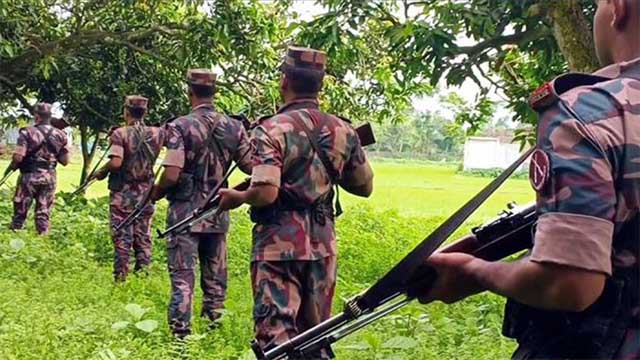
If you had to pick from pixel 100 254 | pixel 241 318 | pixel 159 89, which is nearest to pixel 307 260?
pixel 241 318

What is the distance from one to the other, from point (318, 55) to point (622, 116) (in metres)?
2.08

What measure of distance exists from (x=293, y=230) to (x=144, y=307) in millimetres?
2498

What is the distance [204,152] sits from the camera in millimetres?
4719

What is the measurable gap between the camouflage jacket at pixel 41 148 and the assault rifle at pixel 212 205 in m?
4.95

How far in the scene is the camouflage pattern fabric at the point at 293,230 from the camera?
3.27 metres

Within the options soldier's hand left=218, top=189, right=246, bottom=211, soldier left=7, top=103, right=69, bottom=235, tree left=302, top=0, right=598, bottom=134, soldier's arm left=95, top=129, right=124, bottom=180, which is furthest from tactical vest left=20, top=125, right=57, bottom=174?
soldier's hand left=218, top=189, right=246, bottom=211

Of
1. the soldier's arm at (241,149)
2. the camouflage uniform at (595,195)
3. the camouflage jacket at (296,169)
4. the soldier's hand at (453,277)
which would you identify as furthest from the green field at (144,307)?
the soldier's arm at (241,149)

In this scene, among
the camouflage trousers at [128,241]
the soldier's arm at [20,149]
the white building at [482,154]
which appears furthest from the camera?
the white building at [482,154]

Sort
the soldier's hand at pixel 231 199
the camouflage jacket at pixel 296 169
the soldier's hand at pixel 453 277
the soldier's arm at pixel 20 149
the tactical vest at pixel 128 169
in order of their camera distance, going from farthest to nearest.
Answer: the soldier's arm at pixel 20 149, the tactical vest at pixel 128 169, the soldier's hand at pixel 231 199, the camouflage jacket at pixel 296 169, the soldier's hand at pixel 453 277

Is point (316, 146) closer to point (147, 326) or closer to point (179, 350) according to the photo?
point (179, 350)

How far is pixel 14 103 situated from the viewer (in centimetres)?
1331

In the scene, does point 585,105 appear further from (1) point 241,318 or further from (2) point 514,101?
(2) point 514,101

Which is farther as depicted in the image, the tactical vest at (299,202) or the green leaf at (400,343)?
the green leaf at (400,343)

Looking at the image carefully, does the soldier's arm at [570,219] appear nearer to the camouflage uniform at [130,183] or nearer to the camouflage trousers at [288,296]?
the camouflage trousers at [288,296]
